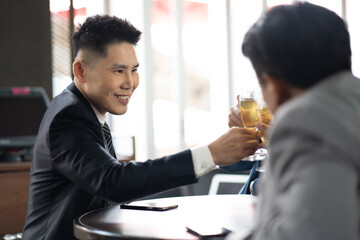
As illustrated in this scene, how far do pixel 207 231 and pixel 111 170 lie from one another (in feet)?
1.22

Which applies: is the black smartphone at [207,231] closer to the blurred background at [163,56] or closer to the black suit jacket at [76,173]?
the black suit jacket at [76,173]

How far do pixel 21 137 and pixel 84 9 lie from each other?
1.79 m

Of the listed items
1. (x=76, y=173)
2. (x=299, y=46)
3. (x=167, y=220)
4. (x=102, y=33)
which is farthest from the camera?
(x=102, y=33)

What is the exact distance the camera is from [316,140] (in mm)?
643

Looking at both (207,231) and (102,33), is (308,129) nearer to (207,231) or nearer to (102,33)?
(207,231)

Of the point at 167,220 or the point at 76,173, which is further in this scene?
the point at 76,173

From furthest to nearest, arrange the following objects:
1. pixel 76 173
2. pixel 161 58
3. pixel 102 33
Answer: pixel 161 58 → pixel 102 33 → pixel 76 173

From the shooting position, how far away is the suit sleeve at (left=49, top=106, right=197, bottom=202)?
142 centimetres

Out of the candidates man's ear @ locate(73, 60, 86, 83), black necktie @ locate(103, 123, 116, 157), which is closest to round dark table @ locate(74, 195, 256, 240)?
black necktie @ locate(103, 123, 116, 157)

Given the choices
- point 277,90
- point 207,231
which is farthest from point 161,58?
point 277,90

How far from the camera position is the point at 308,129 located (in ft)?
2.10

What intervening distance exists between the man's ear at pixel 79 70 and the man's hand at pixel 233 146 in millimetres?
688

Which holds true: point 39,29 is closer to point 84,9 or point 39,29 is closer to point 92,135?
point 84,9

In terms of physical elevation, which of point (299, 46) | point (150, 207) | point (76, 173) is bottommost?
point (150, 207)
